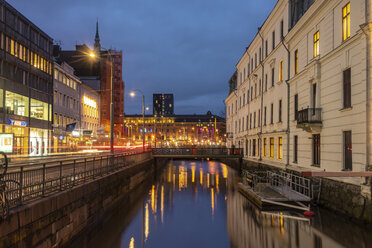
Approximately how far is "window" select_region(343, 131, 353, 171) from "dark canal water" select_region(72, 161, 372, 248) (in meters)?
2.48

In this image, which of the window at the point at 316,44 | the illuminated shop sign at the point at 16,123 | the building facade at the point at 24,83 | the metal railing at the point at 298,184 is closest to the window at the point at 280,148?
the metal railing at the point at 298,184

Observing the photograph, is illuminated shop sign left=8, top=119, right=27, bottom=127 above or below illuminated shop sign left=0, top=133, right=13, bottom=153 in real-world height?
above

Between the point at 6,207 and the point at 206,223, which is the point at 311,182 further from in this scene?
the point at 6,207

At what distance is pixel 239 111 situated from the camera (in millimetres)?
50719

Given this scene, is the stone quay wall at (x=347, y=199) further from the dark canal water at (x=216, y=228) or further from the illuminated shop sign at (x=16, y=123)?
the illuminated shop sign at (x=16, y=123)

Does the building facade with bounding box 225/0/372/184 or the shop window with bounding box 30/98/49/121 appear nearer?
the building facade with bounding box 225/0/372/184

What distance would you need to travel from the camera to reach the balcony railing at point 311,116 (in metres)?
20.1

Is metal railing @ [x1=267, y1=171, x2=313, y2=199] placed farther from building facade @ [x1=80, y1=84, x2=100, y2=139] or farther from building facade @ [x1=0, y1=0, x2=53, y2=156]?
building facade @ [x1=80, y1=84, x2=100, y2=139]

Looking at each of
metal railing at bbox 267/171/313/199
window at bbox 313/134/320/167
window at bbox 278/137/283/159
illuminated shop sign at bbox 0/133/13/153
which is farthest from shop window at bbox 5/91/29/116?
window at bbox 313/134/320/167

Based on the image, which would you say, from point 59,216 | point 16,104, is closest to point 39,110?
point 16,104

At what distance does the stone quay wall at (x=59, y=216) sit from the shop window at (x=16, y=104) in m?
24.7

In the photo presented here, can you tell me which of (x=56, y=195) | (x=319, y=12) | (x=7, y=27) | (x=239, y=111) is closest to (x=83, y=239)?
(x=56, y=195)

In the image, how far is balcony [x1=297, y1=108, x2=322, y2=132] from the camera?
2000cm

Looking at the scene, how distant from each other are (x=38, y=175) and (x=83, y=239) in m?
3.58
